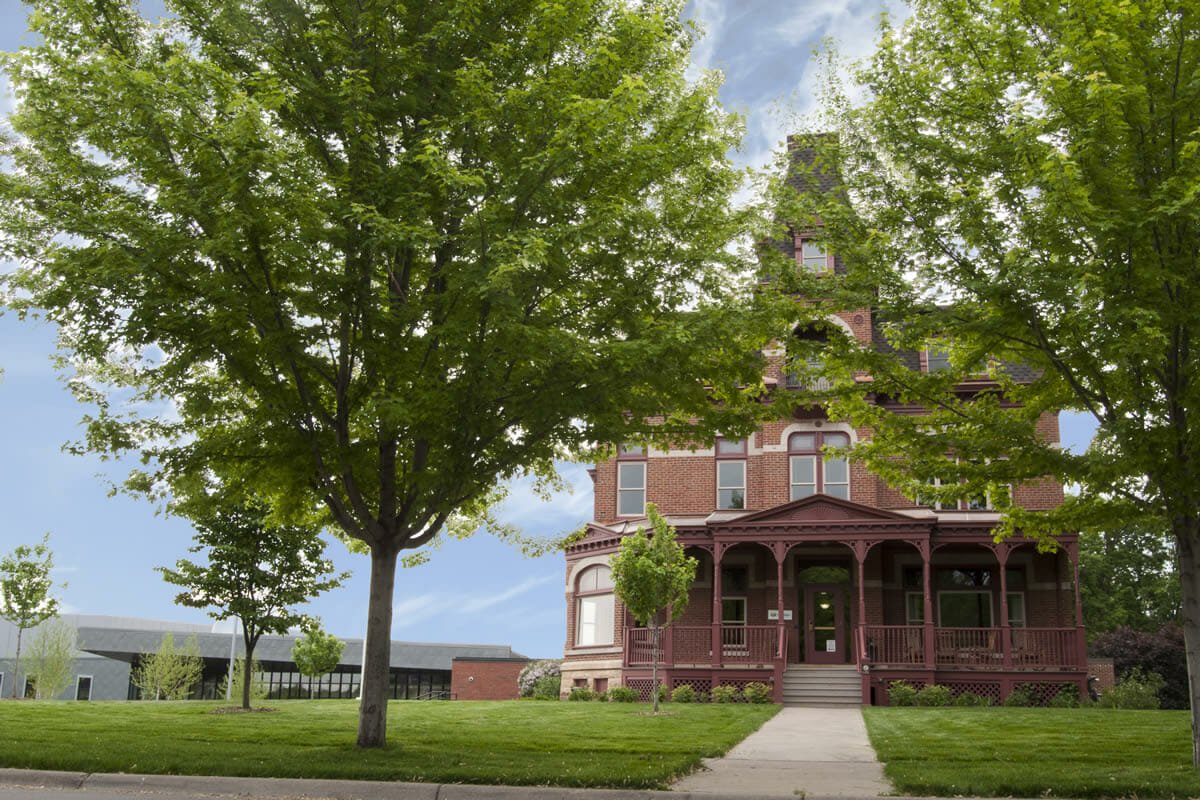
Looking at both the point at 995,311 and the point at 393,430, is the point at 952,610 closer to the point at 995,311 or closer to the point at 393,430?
the point at 995,311

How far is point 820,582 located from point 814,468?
11.3ft

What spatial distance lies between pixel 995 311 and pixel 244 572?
56.6 ft

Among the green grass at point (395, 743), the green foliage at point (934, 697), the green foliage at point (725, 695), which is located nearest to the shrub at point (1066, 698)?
the green foliage at point (934, 697)

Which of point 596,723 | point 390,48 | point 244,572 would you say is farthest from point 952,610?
point 390,48

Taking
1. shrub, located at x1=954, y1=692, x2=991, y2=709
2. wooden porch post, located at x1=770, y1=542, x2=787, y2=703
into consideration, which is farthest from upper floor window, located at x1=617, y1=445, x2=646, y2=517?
shrub, located at x1=954, y1=692, x2=991, y2=709

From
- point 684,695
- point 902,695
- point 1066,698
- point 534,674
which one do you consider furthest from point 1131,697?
point 534,674

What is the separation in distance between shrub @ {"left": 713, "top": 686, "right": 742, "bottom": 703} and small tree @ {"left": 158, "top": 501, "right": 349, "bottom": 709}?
1089 cm

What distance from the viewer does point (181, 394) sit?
13.8 m

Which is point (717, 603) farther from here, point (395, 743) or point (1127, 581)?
point (1127, 581)

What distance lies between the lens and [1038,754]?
13648 mm

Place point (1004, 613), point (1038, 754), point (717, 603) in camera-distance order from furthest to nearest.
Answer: point (717, 603)
point (1004, 613)
point (1038, 754)

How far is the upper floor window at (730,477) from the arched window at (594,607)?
4.32 m

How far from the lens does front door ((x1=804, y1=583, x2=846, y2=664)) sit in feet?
103

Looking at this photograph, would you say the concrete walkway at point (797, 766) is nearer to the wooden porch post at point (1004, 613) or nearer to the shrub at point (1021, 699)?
the shrub at point (1021, 699)
